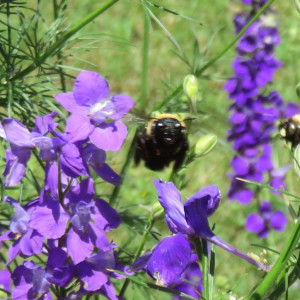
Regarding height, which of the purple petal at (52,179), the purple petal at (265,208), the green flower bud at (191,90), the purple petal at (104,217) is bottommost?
the purple petal at (265,208)

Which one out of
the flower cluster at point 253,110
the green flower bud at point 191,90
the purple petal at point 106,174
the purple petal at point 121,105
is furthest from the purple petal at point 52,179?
the flower cluster at point 253,110

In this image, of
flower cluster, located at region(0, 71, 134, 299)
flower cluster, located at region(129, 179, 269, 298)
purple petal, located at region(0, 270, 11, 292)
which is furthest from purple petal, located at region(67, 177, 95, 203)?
purple petal, located at region(0, 270, 11, 292)

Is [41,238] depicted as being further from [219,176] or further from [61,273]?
[219,176]

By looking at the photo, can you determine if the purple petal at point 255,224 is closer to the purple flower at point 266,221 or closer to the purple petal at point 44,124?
the purple flower at point 266,221

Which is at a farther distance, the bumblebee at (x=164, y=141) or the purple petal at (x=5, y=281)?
the purple petal at (x=5, y=281)

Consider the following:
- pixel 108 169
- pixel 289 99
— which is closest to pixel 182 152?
pixel 108 169

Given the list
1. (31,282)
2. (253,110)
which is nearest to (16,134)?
(31,282)
